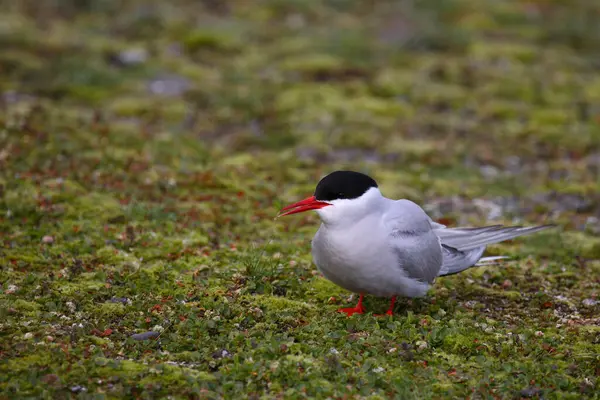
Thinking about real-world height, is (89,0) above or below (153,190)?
above

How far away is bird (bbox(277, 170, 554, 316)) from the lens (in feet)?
21.6

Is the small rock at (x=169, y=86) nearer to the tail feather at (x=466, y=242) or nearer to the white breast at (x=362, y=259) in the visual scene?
the tail feather at (x=466, y=242)

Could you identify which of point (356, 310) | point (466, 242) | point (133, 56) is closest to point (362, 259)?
point (356, 310)

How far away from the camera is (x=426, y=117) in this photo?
1399cm

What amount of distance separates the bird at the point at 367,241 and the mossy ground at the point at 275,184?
37 cm

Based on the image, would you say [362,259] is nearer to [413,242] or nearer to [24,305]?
[413,242]

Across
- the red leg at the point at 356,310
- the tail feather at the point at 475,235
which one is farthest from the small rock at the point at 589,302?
the red leg at the point at 356,310

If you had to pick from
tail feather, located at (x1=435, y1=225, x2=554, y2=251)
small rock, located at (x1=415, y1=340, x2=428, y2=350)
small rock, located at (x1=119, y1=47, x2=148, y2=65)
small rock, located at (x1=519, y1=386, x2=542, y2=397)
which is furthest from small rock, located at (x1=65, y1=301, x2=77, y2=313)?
small rock, located at (x1=119, y1=47, x2=148, y2=65)

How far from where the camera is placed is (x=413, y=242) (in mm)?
6914

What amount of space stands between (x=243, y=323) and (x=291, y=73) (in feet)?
31.3

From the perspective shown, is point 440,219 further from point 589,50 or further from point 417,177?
point 589,50

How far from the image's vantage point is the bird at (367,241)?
21.6 feet

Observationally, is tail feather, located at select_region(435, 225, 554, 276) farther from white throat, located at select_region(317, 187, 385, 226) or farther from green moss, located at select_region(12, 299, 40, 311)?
green moss, located at select_region(12, 299, 40, 311)

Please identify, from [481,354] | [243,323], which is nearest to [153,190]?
[243,323]
